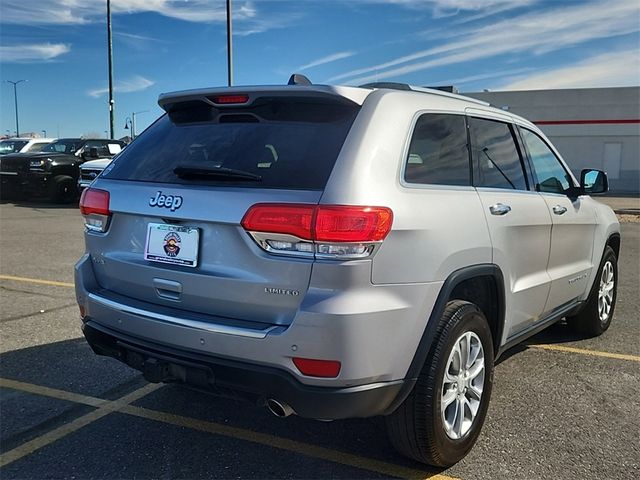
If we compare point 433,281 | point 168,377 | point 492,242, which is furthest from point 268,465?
point 492,242

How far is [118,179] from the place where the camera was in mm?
3162

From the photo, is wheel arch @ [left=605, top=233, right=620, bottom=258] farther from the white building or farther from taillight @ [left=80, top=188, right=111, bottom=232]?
the white building

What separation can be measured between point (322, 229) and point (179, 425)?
5.71 ft

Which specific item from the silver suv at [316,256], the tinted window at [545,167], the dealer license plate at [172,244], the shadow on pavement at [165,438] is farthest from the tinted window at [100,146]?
the dealer license plate at [172,244]

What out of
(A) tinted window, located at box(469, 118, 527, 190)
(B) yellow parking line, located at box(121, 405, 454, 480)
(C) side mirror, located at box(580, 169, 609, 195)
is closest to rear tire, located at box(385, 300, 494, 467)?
(B) yellow parking line, located at box(121, 405, 454, 480)

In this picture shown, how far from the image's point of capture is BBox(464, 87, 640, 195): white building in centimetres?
3120

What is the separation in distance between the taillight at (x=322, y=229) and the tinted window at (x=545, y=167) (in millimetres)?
2032

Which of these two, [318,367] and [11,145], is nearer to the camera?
[318,367]

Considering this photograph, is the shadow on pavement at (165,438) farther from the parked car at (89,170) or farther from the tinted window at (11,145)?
the tinted window at (11,145)

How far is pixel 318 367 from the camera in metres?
2.45

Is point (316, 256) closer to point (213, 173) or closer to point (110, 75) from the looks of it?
point (213, 173)

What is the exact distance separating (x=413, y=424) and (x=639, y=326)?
3839mm

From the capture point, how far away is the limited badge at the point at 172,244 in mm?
2770

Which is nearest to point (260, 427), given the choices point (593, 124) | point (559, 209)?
point (559, 209)
